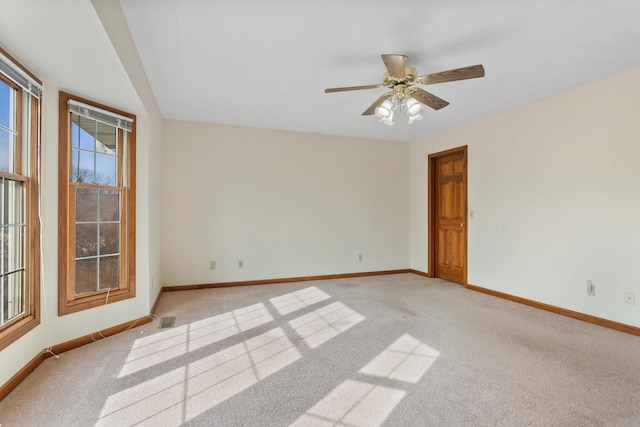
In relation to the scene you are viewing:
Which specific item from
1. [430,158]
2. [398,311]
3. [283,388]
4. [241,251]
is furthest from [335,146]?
[283,388]

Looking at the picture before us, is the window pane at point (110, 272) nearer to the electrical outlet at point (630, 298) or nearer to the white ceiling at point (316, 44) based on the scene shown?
the white ceiling at point (316, 44)

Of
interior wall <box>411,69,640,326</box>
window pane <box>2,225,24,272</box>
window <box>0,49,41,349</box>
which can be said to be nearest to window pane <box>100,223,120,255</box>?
window <box>0,49,41,349</box>

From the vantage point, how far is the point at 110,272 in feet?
9.15

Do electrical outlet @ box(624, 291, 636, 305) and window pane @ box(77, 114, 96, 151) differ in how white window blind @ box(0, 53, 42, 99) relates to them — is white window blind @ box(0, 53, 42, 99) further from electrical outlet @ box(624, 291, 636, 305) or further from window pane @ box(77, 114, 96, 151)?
electrical outlet @ box(624, 291, 636, 305)

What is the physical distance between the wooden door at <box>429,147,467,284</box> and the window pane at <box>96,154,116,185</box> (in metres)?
4.42

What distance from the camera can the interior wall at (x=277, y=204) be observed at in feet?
14.1

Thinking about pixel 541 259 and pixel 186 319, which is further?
pixel 541 259

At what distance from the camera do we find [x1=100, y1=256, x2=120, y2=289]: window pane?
8.93 feet

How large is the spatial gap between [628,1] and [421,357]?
8.77 feet

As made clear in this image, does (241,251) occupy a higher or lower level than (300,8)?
lower

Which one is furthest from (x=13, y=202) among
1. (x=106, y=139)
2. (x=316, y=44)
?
(x=316, y=44)

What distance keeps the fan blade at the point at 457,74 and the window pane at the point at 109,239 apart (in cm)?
297

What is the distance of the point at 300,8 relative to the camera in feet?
6.39

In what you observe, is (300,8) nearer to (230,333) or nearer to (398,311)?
(230,333)
